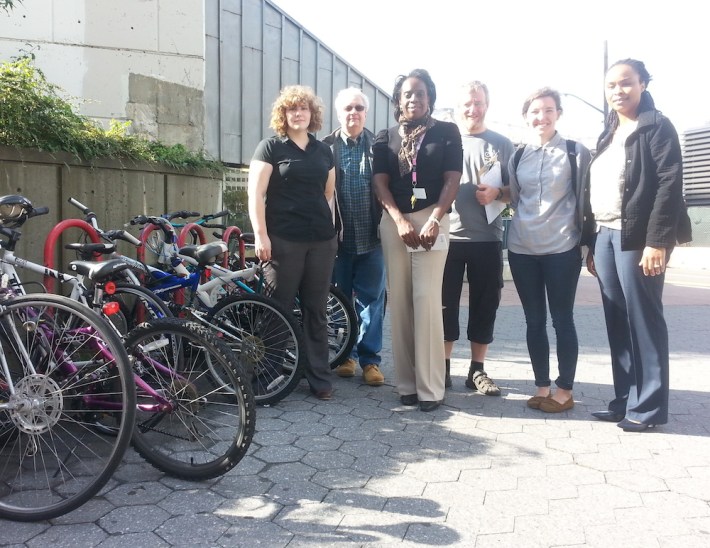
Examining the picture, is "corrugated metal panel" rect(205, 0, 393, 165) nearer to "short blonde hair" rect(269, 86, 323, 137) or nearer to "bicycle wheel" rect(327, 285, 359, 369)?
"bicycle wheel" rect(327, 285, 359, 369)

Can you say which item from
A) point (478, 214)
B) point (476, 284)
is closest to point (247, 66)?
point (478, 214)

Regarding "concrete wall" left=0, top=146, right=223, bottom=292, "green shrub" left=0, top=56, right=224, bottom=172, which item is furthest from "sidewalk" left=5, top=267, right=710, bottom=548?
"green shrub" left=0, top=56, right=224, bottom=172

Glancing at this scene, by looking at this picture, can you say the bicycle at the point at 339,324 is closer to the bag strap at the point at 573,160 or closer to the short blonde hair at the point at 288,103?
the short blonde hair at the point at 288,103

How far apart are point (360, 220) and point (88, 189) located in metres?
2.01

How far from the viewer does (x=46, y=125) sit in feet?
13.8

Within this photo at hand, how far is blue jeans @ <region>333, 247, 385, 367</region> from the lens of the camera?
4.79 meters

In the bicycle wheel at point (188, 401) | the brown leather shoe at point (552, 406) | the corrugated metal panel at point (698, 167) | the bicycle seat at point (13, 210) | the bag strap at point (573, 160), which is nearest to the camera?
the bicycle wheel at point (188, 401)

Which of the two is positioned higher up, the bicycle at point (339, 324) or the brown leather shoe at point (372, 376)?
the bicycle at point (339, 324)

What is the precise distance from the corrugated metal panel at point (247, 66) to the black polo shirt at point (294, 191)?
7247mm

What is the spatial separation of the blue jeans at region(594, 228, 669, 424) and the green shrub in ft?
11.5

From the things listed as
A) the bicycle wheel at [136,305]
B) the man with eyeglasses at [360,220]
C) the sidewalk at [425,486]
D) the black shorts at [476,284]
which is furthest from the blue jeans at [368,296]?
the bicycle wheel at [136,305]

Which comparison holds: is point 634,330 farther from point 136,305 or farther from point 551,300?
point 136,305

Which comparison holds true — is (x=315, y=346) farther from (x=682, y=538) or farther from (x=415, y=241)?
(x=682, y=538)

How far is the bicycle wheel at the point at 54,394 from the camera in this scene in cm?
256
